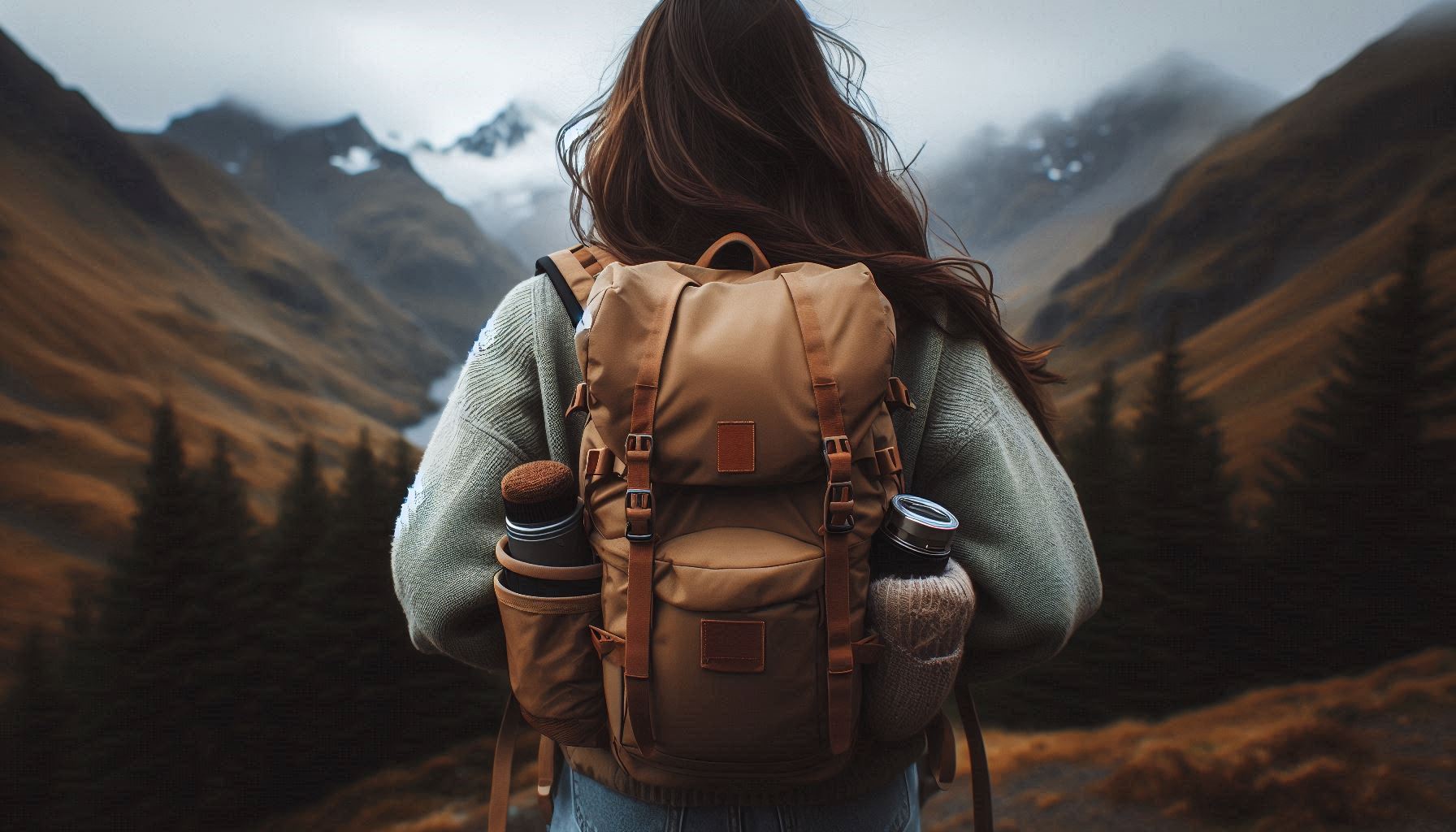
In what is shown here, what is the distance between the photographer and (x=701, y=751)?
92 centimetres

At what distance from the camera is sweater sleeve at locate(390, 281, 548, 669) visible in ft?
3.52

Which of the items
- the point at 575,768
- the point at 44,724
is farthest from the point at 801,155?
the point at 44,724

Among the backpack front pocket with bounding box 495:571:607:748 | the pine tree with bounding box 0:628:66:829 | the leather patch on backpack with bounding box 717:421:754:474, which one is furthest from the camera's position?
the pine tree with bounding box 0:628:66:829

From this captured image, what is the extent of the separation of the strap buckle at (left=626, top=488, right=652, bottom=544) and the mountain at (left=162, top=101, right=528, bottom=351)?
2.97 metres

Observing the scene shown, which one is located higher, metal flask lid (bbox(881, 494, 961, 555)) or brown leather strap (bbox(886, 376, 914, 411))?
brown leather strap (bbox(886, 376, 914, 411))

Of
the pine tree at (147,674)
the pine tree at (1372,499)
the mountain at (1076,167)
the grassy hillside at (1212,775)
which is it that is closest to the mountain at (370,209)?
the pine tree at (147,674)

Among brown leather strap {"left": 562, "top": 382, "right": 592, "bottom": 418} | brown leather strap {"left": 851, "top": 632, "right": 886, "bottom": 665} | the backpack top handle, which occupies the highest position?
the backpack top handle

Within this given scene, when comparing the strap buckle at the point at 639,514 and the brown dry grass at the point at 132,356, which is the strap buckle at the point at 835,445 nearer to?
the strap buckle at the point at 639,514

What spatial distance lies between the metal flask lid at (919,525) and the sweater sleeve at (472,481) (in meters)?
0.50

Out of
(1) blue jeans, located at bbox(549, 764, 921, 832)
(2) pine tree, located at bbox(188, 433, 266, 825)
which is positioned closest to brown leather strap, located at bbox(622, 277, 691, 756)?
(1) blue jeans, located at bbox(549, 764, 921, 832)

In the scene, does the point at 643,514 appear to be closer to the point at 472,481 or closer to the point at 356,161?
the point at 472,481

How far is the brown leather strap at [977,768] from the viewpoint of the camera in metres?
1.37

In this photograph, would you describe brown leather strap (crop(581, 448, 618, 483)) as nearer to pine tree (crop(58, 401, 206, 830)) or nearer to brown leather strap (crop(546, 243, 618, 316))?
brown leather strap (crop(546, 243, 618, 316))

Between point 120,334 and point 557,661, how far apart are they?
8.13 feet
